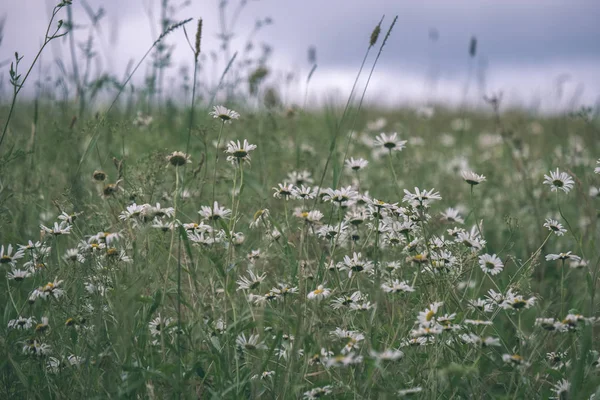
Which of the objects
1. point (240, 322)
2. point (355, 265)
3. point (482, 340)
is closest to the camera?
point (482, 340)

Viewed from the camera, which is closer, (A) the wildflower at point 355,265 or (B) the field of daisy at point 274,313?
(B) the field of daisy at point 274,313

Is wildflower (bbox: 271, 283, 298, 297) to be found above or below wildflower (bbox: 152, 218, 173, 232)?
below

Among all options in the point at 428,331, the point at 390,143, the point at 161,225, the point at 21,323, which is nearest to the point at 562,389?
the point at 428,331

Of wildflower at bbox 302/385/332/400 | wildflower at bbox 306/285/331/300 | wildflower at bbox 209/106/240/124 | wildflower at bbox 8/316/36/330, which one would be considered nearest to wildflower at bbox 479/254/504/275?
wildflower at bbox 306/285/331/300

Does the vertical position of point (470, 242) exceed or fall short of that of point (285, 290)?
it exceeds it

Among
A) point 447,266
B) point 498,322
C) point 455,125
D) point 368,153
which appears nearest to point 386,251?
point 447,266

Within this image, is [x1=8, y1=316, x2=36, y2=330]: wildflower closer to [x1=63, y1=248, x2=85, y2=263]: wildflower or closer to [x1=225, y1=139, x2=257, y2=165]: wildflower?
[x1=63, y1=248, x2=85, y2=263]: wildflower

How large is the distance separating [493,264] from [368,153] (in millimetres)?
3163

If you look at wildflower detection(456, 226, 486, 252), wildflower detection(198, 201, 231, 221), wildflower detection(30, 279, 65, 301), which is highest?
wildflower detection(456, 226, 486, 252)

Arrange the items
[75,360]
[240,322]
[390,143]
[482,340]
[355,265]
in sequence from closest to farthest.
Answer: [482,340] < [75,360] < [240,322] < [355,265] < [390,143]

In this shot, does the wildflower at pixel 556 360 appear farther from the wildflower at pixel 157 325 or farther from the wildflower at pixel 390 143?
the wildflower at pixel 157 325

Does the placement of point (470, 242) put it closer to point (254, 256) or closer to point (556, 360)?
point (556, 360)

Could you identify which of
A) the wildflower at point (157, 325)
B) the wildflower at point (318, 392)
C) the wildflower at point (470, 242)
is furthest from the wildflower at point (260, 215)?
the wildflower at point (470, 242)

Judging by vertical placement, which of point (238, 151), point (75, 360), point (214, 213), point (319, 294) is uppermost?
point (238, 151)
